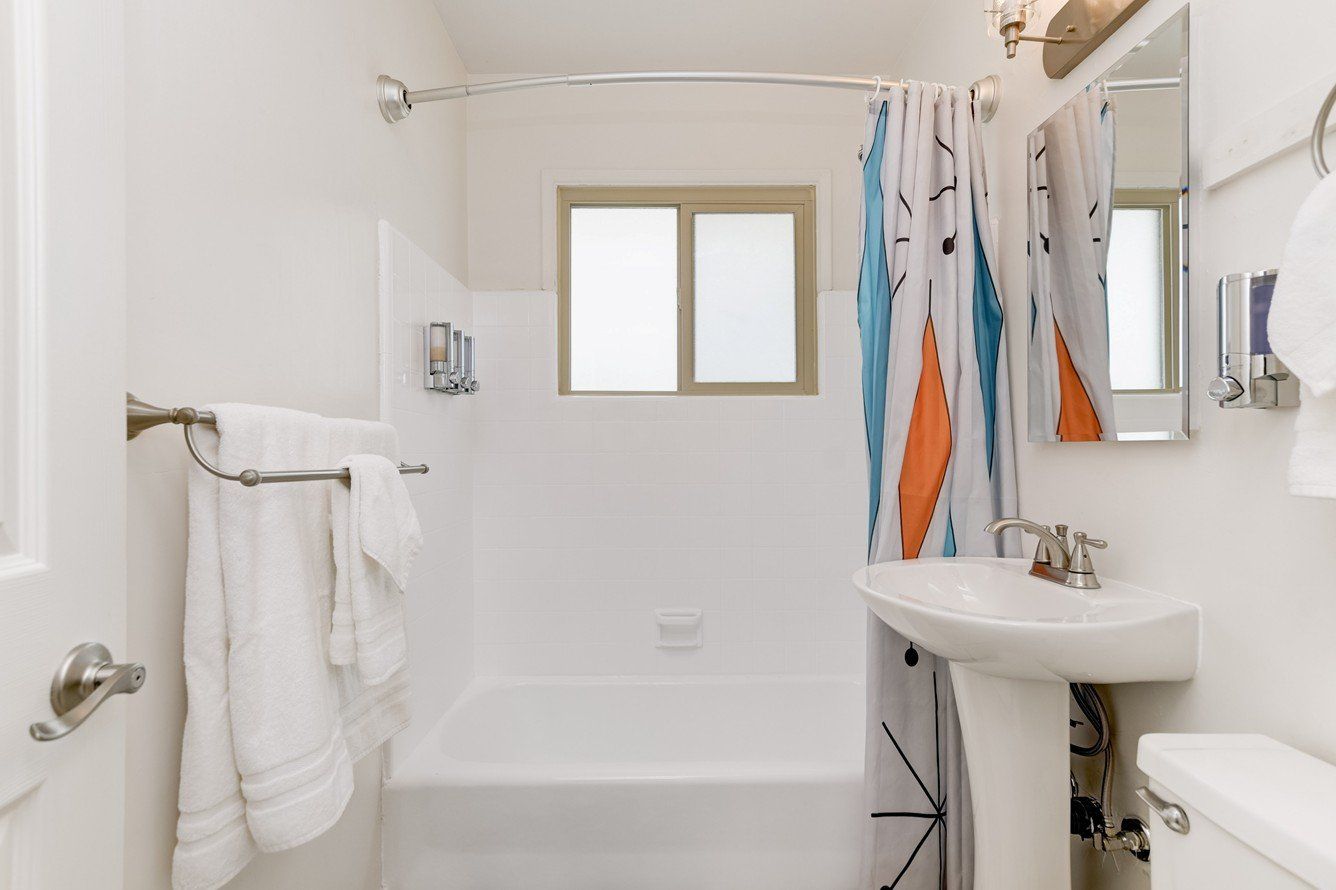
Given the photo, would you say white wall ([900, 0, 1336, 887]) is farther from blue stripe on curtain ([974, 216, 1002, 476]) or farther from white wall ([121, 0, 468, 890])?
white wall ([121, 0, 468, 890])

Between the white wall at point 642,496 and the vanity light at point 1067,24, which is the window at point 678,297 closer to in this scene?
the white wall at point 642,496

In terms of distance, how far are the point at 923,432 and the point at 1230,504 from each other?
0.58 meters

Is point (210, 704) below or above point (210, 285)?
below

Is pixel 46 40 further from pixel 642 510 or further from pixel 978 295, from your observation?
pixel 642 510

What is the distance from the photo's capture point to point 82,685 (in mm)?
657

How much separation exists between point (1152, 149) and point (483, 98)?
2.22 m

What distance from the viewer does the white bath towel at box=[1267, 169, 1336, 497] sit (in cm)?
72

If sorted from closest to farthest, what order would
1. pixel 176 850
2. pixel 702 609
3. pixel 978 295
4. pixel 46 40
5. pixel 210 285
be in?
pixel 46 40 < pixel 176 850 < pixel 210 285 < pixel 978 295 < pixel 702 609

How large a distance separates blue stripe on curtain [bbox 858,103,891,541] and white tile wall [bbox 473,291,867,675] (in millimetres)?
958

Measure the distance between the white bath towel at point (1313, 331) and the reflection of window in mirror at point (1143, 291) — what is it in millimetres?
415

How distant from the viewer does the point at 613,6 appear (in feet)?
7.00

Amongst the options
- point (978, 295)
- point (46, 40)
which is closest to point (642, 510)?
point (978, 295)

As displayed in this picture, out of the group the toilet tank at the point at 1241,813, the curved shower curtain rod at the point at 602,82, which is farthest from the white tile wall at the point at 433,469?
the toilet tank at the point at 1241,813

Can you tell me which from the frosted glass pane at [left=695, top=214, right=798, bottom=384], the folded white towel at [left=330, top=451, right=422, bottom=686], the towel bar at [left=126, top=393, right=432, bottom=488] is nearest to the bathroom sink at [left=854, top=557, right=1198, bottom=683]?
the folded white towel at [left=330, top=451, right=422, bottom=686]
